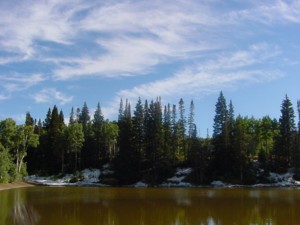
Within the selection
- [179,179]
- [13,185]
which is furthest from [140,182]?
→ [13,185]

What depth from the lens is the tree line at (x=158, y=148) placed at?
316 feet

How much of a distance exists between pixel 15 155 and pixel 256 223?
81.3 metres

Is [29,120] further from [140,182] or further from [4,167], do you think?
[4,167]

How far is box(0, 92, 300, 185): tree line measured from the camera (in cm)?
9619

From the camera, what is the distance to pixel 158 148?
343 feet

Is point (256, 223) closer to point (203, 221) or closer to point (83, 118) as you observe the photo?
point (203, 221)

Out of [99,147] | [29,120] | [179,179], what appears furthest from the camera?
[29,120]

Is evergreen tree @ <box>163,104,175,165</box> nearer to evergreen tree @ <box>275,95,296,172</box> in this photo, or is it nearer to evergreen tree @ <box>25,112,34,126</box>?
evergreen tree @ <box>275,95,296,172</box>

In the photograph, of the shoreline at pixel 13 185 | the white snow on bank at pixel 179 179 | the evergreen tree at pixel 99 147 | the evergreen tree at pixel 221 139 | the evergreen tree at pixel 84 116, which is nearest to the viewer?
the shoreline at pixel 13 185

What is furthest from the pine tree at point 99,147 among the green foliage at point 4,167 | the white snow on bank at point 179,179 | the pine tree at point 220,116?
the green foliage at point 4,167

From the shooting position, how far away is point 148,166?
105625mm

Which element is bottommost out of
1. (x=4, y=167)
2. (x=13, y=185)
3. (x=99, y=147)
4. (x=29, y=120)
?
(x=13, y=185)

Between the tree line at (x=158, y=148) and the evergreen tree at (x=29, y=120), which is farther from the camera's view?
the evergreen tree at (x=29, y=120)

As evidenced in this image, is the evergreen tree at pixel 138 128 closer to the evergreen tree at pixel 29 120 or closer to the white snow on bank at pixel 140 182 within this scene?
the white snow on bank at pixel 140 182
